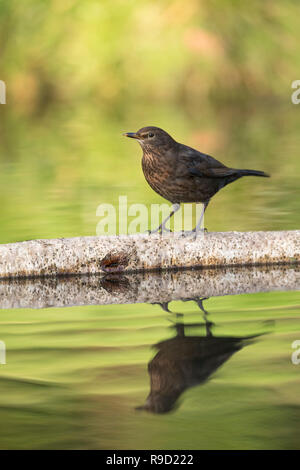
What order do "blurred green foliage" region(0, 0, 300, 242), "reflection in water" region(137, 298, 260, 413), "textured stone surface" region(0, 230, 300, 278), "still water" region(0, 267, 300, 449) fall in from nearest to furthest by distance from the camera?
"still water" region(0, 267, 300, 449)
"reflection in water" region(137, 298, 260, 413)
"textured stone surface" region(0, 230, 300, 278)
"blurred green foliage" region(0, 0, 300, 242)

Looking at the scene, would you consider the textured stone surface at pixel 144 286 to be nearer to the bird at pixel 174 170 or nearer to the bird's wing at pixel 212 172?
the bird at pixel 174 170

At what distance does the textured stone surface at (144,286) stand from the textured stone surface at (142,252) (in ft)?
0.21

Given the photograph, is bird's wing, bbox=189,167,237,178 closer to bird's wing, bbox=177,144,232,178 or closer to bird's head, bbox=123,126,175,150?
bird's wing, bbox=177,144,232,178

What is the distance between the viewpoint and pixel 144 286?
6758mm

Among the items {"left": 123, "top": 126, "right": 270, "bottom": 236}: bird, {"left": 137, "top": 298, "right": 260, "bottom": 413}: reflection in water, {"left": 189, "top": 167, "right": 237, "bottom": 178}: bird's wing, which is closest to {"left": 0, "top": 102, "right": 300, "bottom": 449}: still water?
{"left": 137, "top": 298, "right": 260, "bottom": 413}: reflection in water

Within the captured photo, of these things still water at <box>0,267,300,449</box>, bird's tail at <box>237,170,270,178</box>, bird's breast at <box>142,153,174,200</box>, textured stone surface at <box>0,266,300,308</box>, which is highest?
bird's tail at <box>237,170,270,178</box>

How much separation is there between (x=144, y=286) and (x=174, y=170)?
958 millimetres

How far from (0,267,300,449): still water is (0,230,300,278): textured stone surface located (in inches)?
4.5

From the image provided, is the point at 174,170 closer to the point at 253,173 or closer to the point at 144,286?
the point at 253,173

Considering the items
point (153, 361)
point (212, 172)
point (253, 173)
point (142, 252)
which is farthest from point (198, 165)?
point (153, 361)

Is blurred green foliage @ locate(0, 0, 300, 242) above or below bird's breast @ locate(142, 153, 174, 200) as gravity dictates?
above

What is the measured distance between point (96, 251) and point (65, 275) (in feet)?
0.97

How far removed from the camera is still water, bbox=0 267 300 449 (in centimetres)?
399

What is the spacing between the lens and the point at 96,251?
691 centimetres
